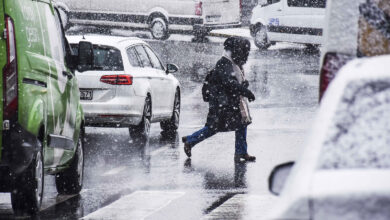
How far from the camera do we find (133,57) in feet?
53.4

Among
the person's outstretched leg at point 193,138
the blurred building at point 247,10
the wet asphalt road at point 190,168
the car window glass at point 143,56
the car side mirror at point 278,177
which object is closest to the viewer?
the car side mirror at point 278,177

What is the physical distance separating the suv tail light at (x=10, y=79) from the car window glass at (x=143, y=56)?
7.88m

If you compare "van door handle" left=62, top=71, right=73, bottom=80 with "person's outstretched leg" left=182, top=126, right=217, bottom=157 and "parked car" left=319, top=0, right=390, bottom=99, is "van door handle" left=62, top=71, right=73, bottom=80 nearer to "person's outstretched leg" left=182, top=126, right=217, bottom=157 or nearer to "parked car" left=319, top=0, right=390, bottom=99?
"person's outstretched leg" left=182, top=126, right=217, bottom=157

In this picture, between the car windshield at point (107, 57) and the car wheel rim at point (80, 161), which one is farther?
the car windshield at point (107, 57)

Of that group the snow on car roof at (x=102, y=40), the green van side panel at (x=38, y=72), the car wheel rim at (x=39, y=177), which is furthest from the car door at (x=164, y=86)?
the car wheel rim at (x=39, y=177)

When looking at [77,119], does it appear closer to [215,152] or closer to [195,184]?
[195,184]

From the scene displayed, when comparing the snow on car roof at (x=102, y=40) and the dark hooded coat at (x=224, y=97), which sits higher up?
the snow on car roof at (x=102, y=40)

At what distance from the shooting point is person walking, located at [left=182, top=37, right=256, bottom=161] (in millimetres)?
13875

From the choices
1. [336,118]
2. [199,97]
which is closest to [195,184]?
[336,118]

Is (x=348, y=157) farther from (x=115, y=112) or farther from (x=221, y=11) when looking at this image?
(x=221, y=11)

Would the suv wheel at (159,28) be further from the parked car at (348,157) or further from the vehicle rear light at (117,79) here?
the parked car at (348,157)

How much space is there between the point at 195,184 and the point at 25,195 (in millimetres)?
3414

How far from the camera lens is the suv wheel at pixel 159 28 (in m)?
32.2

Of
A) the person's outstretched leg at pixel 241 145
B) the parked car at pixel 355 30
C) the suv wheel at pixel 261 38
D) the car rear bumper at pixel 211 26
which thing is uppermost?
the parked car at pixel 355 30
